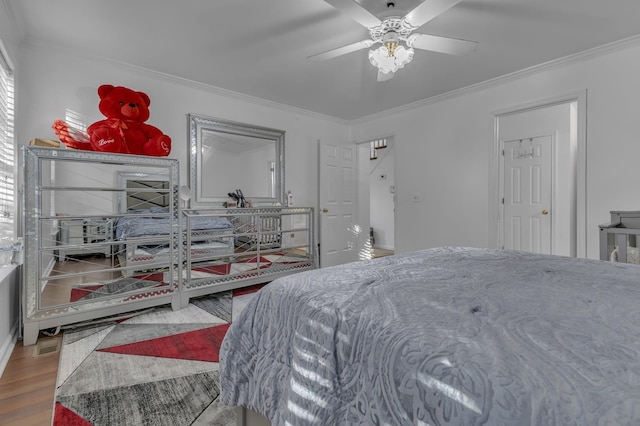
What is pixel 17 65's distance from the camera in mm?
2500

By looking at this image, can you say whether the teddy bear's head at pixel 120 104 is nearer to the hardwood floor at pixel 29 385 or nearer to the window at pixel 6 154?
the window at pixel 6 154

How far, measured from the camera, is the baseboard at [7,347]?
179cm

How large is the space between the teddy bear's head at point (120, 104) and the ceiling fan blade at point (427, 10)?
2.21m

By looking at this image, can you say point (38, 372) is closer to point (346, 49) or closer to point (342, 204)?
point (346, 49)

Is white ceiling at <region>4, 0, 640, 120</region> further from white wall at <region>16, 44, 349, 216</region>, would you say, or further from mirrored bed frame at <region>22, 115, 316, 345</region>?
mirrored bed frame at <region>22, 115, 316, 345</region>

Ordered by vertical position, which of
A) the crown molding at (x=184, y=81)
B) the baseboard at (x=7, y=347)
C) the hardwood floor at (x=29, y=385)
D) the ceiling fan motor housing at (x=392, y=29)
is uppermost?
the crown molding at (x=184, y=81)

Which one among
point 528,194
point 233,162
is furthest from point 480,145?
point 233,162

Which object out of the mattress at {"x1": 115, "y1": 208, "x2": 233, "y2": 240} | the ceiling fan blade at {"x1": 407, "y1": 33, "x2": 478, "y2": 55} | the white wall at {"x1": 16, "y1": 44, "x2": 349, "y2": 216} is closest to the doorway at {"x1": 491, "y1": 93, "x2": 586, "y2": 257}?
the ceiling fan blade at {"x1": 407, "y1": 33, "x2": 478, "y2": 55}

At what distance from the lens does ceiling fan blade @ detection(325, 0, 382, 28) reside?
1696 mm

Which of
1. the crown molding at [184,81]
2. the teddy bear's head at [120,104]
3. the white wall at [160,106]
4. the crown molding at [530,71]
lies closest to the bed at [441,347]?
the teddy bear's head at [120,104]

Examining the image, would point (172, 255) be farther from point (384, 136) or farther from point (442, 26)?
point (384, 136)

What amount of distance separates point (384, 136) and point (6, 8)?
403 centimetres

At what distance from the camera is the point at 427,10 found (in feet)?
5.84

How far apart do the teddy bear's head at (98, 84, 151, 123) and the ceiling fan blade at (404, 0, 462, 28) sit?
2207 mm
